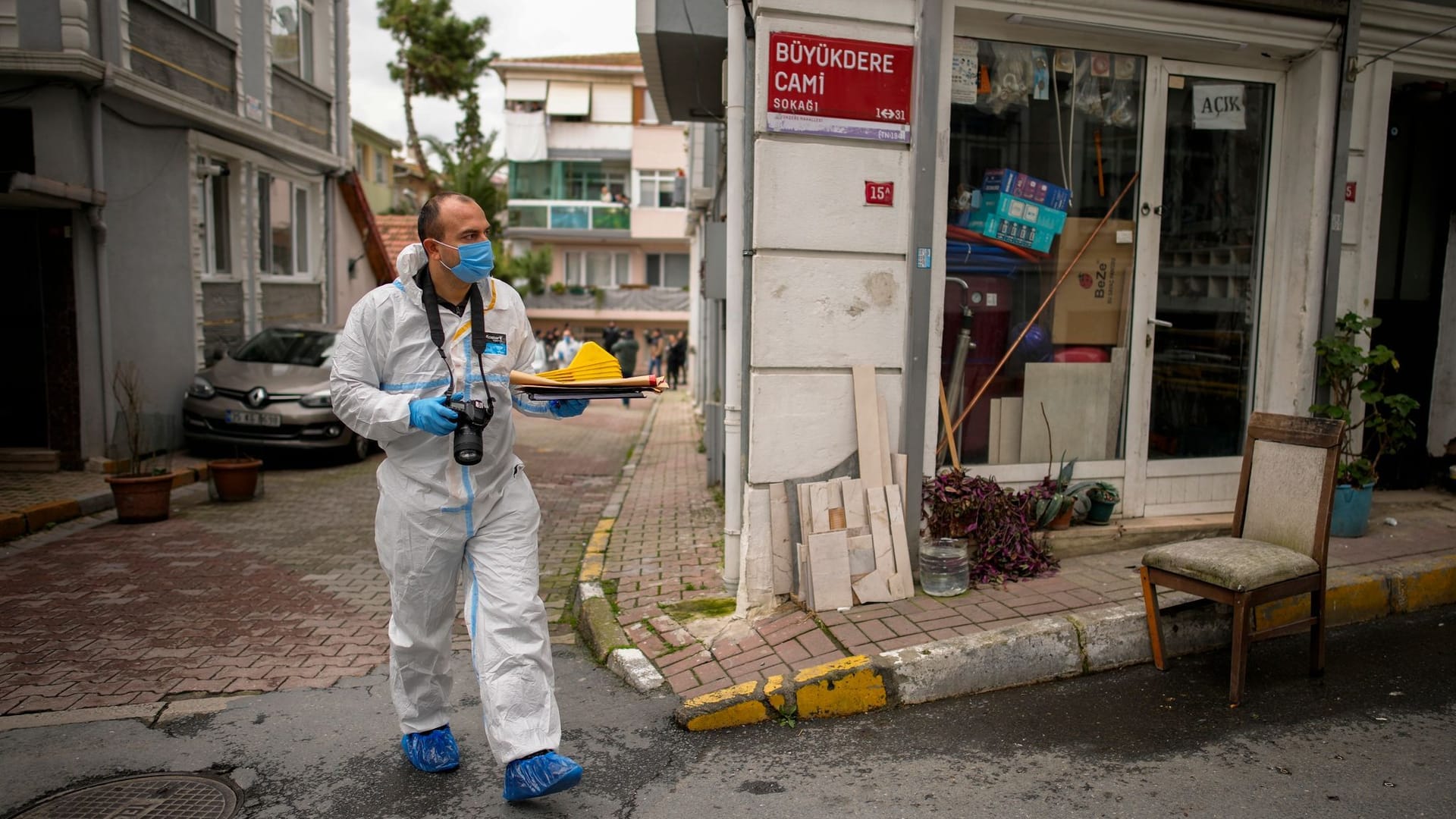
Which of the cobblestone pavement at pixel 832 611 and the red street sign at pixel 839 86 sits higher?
the red street sign at pixel 839 86

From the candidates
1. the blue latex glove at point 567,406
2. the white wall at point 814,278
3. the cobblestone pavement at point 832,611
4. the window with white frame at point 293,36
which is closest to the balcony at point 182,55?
the window with white frame at point 293,36

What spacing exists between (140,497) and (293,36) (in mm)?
9348

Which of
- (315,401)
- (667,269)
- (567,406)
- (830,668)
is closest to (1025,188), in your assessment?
(830,668)

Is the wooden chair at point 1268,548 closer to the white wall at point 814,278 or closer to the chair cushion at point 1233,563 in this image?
the chair cushion at point 1233,563

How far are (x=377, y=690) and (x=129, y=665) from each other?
1330mm

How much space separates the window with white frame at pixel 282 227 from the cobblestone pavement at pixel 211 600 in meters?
6.12

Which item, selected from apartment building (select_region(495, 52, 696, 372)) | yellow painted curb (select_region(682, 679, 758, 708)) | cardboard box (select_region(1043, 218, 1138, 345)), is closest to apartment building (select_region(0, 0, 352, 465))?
yellow painted curb (select_region(682, 679, 758, 708))

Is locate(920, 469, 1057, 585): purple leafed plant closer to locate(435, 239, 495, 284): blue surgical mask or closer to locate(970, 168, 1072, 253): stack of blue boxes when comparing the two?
locate(970, 168, 1072, 253): stack of blue boxes

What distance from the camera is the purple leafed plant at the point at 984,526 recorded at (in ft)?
16.5

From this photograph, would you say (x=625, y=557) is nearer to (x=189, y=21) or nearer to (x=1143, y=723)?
(x=1143, y=723)

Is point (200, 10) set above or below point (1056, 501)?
above

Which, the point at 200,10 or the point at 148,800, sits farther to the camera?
the point at 200,10

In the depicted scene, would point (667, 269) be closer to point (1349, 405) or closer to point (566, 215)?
point (566, 215)

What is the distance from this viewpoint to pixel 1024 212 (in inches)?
221
